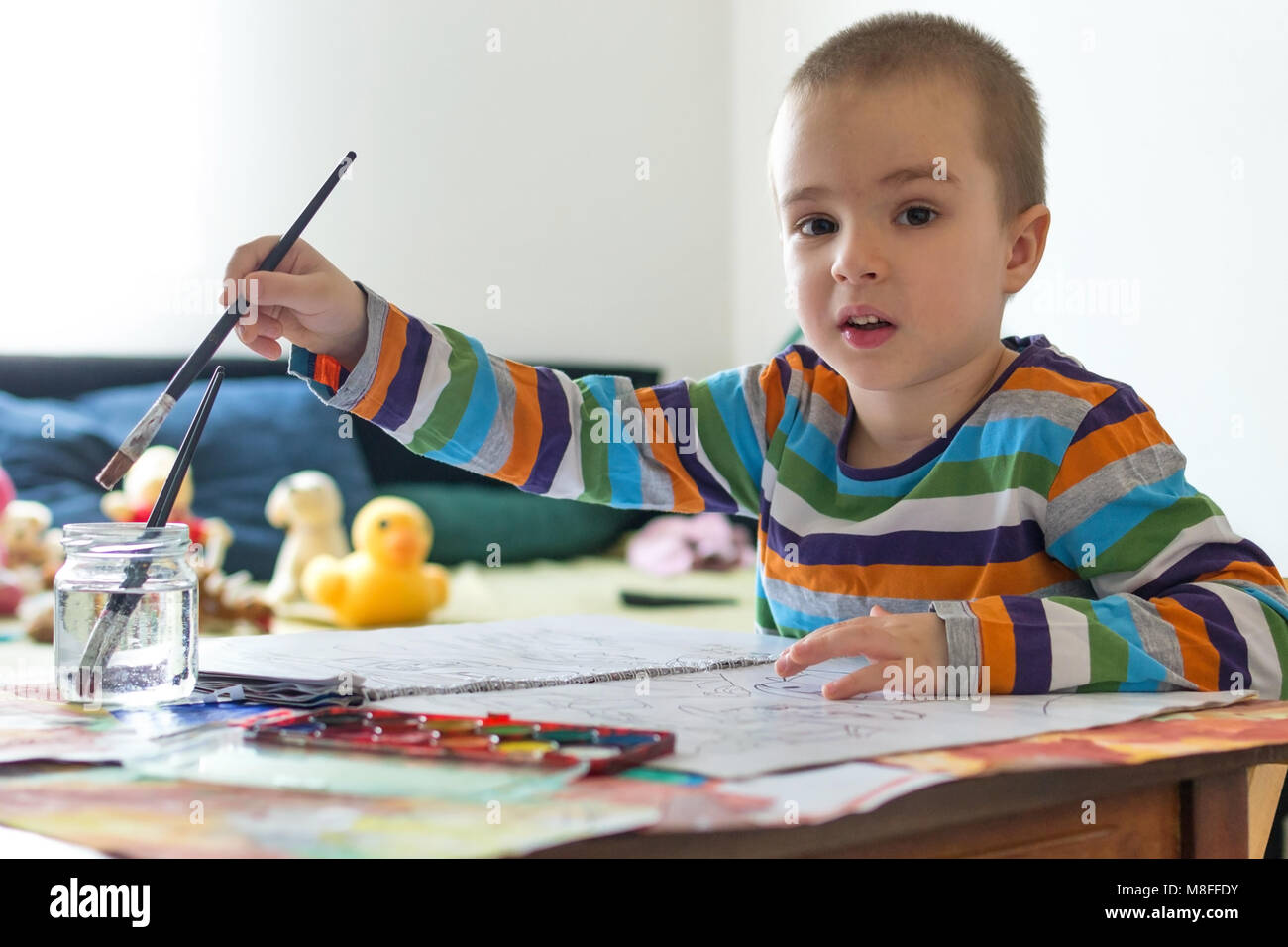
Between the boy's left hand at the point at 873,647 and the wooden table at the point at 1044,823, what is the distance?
0.45 feet

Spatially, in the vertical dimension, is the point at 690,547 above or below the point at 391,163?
below

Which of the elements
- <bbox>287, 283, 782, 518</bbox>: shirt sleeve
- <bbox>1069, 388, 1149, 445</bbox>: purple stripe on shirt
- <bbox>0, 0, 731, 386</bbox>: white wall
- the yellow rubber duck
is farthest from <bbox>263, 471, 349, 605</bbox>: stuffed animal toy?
<bbox>1069, 388, 1149, 445</bbox>: purple stripe on shirt

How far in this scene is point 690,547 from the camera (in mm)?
2529

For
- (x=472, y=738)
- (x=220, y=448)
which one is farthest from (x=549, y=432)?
(x=220, y=448)

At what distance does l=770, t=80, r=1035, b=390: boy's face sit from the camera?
77cm

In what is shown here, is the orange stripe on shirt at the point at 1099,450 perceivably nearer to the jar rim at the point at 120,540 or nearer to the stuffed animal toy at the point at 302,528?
the jar rim at the point at 120,540

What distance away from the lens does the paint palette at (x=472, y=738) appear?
1.37 feet

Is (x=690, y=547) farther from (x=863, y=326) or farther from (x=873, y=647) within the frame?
(x=873, y=647)

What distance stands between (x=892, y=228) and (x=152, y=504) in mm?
1479

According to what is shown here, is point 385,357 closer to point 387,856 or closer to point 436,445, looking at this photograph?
point 436,445

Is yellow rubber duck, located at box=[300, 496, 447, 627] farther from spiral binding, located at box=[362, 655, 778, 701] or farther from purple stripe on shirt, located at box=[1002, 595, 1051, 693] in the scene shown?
purple stripe on shirt, located at box=[1002, 595, 1051, 693]

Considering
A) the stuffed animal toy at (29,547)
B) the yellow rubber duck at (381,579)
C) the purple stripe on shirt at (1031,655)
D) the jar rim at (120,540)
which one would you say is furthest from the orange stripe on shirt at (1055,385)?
the stuffed animal toy at (29,547)
